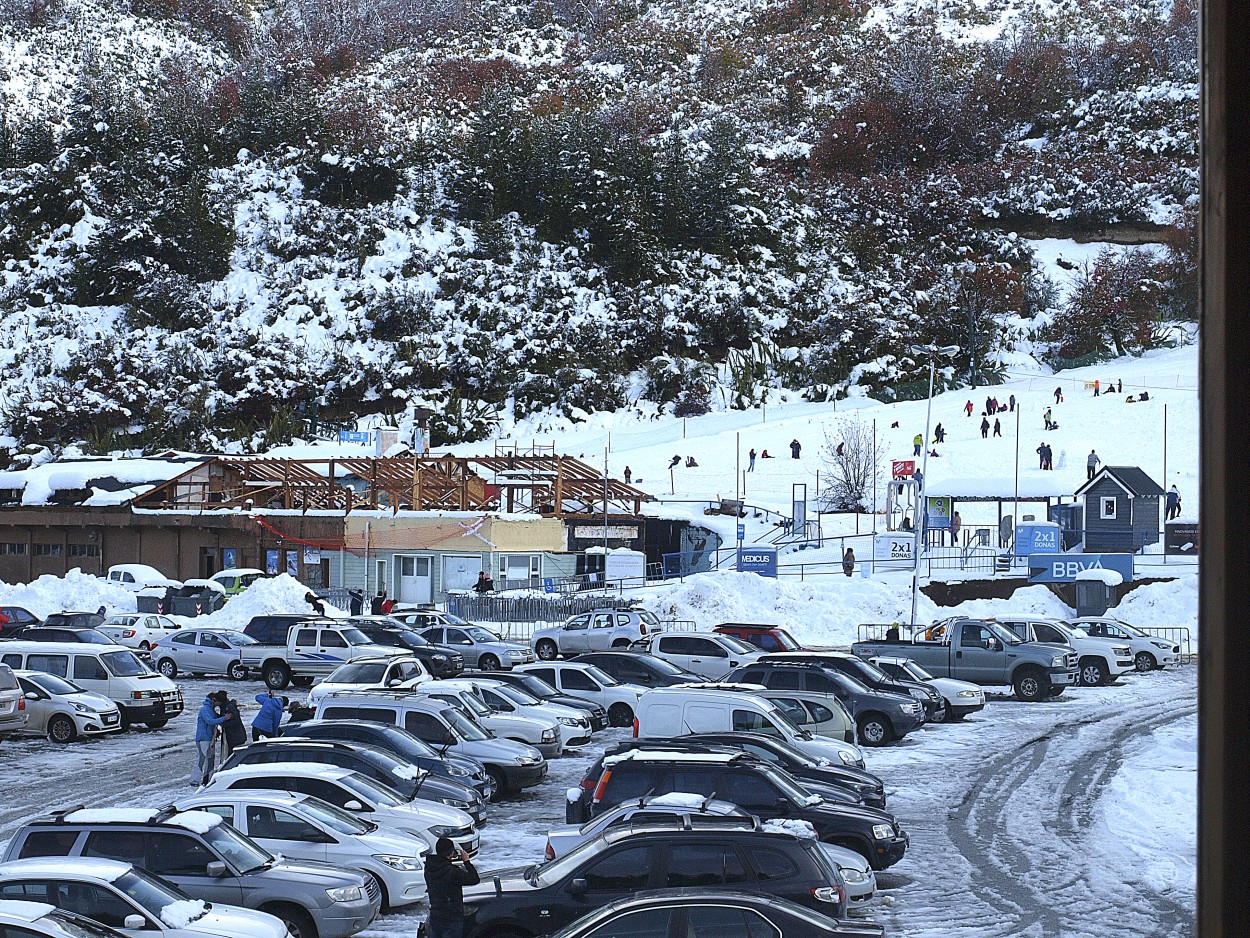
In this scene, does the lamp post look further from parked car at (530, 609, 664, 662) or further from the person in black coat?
the person in black coat

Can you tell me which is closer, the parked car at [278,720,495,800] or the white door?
the parked car at [278,720,495,800]

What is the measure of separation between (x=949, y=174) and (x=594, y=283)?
5157 centimetres

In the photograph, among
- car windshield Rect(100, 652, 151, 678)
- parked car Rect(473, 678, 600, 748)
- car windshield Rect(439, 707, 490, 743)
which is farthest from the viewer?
car windshield Rect(100, 652, 151, 678)

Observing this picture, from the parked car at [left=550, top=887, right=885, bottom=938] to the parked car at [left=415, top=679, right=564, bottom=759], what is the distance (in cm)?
1154

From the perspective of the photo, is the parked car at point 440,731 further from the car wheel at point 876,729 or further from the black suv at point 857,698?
the car wheel at point 876,729

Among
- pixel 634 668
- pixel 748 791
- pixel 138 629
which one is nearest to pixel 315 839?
pixel 748 791

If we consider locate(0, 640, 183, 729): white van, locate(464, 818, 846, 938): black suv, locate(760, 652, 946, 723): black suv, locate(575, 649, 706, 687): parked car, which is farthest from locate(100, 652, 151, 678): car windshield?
locate(464, 818, 846, 938): black suv

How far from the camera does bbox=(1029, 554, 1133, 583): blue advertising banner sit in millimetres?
40750

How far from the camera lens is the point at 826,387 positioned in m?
110

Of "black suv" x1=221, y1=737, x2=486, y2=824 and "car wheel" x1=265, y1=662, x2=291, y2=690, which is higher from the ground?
"black suv" x1=221, y1=737, x2=486, y2=824

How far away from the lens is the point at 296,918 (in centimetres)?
→ 1097

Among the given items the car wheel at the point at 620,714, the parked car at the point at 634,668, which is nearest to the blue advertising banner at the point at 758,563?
the parked car at the point at 634,668

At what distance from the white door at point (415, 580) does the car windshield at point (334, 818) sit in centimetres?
3568

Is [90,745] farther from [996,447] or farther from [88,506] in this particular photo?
[996,447]
